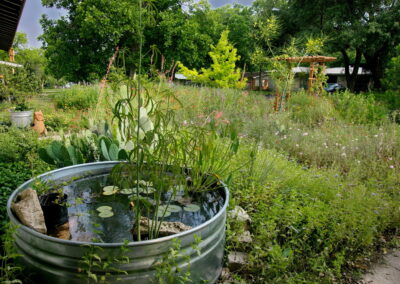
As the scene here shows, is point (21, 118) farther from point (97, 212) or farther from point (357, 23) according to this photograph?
point (357, 23)

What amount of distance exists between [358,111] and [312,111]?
1015 mm

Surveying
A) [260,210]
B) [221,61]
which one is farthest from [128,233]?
[221,61]

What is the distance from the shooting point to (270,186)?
8.04 ft

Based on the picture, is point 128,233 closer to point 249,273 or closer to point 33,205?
point 33,205

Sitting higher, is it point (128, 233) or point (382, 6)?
point (382, 6)

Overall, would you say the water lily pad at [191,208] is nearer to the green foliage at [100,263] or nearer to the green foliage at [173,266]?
the green foliage at [173,266]

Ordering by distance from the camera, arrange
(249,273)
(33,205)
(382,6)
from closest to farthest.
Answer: (33,205) < (249,273) < (382,6)

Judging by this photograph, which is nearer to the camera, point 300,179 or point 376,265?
point 376,265

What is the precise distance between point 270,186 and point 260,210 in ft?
1.11

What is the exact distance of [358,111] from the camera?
5922 millimetres

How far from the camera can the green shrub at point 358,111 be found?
221 inches

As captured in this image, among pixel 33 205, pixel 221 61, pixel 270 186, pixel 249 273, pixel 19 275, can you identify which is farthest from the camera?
pixel 221 61

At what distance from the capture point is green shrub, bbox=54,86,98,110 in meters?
7.94

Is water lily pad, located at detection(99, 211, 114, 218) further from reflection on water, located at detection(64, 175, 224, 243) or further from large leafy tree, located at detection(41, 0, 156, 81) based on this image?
large leafy tree, located at detection(41, 0, 156, 81)
